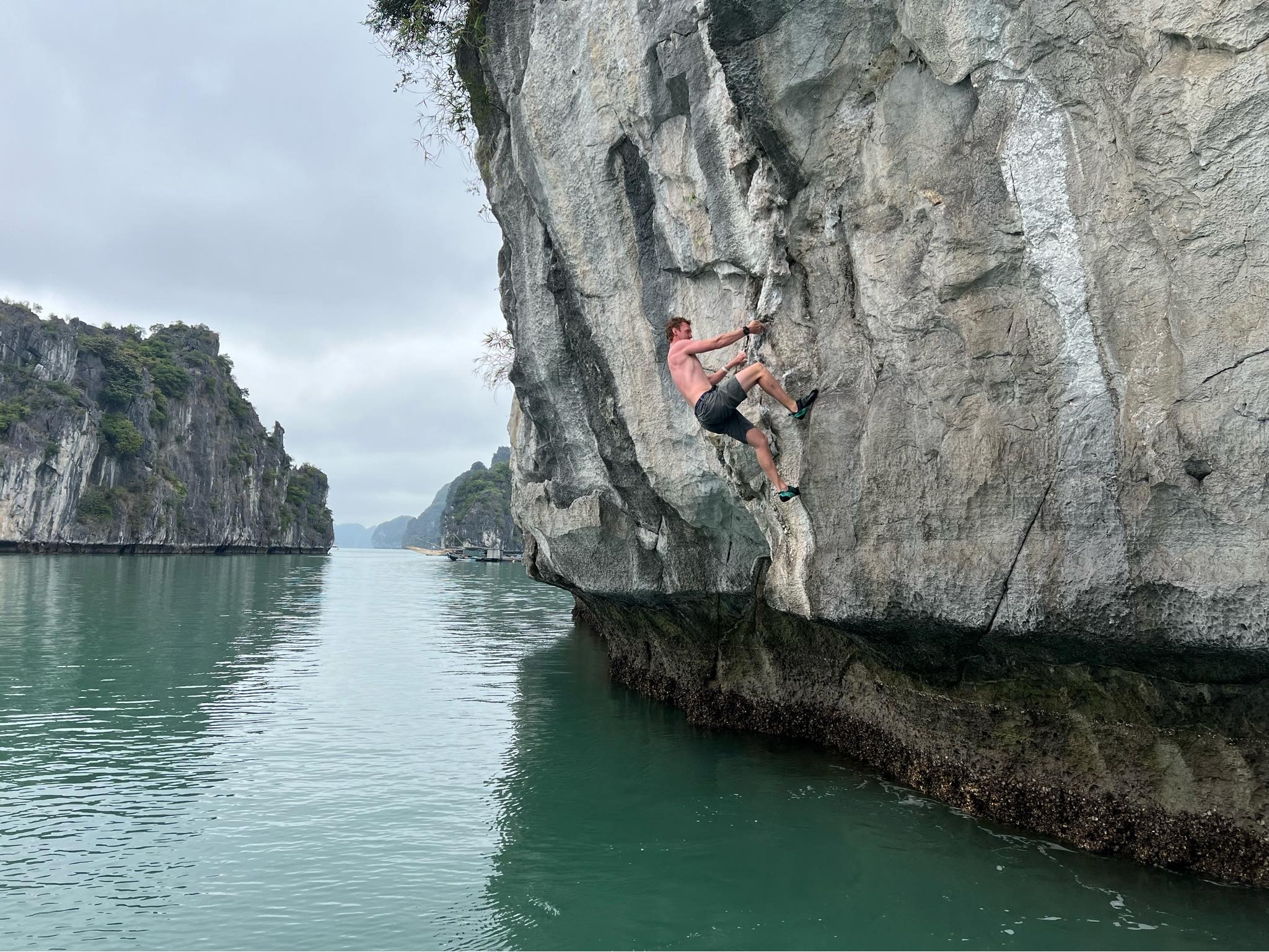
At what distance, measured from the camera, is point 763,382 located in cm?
830

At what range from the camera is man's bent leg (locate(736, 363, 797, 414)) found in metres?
8.25

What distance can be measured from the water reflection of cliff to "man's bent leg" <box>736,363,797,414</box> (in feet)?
25.5

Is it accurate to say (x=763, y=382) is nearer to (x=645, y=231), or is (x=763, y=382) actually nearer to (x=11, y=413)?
(x=645, y=231)

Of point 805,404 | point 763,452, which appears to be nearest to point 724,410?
point 763,452

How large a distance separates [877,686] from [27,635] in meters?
21.3

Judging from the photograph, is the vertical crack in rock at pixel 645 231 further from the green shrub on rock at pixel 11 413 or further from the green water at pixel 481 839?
the green shrub on rock at pixel 11 413

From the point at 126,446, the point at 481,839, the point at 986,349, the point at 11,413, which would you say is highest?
the point at 11,413

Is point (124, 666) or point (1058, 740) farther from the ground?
point (1058, 740)

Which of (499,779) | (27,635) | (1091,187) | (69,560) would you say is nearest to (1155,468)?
(1091,187)

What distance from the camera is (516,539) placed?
161 m

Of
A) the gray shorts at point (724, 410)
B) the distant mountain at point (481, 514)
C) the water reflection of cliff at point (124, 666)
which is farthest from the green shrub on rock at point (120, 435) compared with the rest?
the gray shorts at point (724, 410)

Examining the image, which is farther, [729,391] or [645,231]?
[645,231]

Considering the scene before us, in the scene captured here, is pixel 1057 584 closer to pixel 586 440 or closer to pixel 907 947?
pixel 907 947

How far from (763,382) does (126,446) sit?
98172 millimetres
